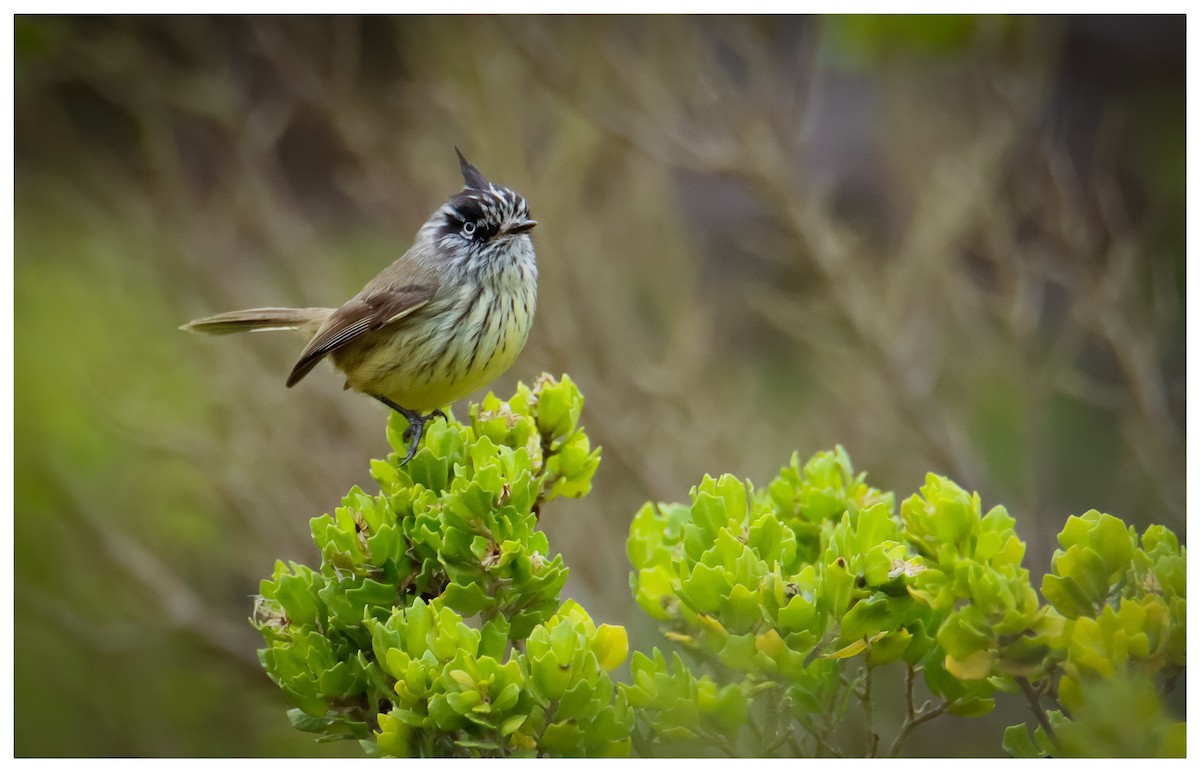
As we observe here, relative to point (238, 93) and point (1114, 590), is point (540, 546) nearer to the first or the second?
point (1114, 590)

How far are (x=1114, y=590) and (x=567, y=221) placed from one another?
2071 millimetres

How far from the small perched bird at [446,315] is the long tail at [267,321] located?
0.23 metres

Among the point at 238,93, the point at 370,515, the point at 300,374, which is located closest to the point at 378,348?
the point at 300,374

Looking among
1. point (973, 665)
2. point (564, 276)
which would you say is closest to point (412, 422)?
point (973, 665)

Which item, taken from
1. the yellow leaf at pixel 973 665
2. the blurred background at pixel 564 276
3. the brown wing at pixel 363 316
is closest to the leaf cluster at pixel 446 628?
the yellow leaf at pixel 973 665

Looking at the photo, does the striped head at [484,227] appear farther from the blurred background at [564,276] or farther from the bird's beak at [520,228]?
the blurred background at [564,276]

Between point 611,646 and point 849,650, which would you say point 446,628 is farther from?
point 849,650

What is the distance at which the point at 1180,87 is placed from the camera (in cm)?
224

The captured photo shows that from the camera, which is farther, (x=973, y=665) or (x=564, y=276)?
(x=564, y=276)

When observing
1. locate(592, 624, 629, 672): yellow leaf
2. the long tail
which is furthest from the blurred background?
locate(592, 624, 629, 672): yellow leaf

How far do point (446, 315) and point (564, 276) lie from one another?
3.40 feet

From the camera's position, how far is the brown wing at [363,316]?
7.34 ft

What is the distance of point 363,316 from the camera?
2.27 m

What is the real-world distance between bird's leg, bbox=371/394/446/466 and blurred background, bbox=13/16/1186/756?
2.69ft
